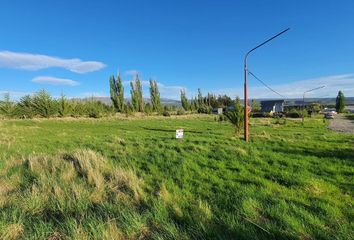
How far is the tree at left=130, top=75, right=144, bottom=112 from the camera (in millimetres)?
67562

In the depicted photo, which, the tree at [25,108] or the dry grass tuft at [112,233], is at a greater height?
the tree at [25,108]

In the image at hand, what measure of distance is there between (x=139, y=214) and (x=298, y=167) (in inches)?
209

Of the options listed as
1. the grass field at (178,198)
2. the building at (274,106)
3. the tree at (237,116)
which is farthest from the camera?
the building at (274,106)

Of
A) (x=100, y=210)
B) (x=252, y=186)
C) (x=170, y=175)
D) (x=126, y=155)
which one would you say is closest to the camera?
(x=100, y=210)

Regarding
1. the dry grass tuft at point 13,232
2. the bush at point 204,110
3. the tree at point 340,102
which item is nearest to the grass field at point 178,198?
the dry grass tuft at point 13,232

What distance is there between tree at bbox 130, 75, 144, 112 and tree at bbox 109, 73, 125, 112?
376 cm

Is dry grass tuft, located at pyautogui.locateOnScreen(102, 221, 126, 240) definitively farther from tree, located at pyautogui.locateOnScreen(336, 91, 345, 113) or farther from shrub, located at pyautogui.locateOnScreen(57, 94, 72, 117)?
tree, located at pyautogui.locateOnScreen(336, 91, 345, 113)

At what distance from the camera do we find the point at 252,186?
21.0 ft

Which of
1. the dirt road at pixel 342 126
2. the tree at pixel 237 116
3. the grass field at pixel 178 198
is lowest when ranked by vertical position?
the dirt road at pixel 342 126

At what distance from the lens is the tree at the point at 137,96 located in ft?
222

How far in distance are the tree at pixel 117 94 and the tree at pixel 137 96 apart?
148 inches

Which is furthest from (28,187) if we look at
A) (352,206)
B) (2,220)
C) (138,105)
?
(138,105)

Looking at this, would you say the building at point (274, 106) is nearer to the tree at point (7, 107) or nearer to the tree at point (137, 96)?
the tree at point (137, 96)

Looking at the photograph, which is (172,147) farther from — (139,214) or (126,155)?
(139,214)
